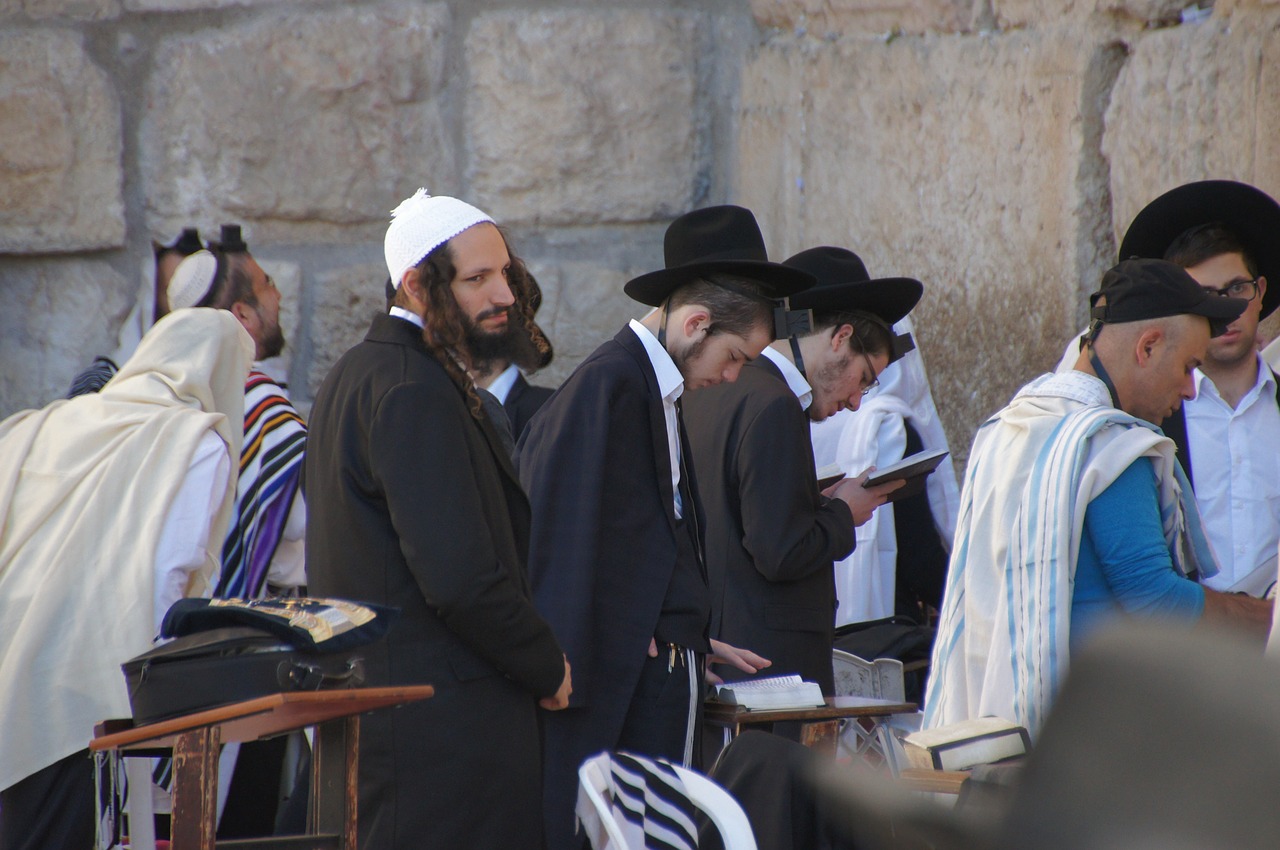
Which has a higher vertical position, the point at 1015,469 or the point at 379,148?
the point at 379,148

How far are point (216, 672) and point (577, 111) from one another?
321 cm

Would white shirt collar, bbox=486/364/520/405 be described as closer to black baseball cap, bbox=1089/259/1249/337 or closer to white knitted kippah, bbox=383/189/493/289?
white knitted kippah, bbox=383/189/493/289

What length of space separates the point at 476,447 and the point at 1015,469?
104 cm

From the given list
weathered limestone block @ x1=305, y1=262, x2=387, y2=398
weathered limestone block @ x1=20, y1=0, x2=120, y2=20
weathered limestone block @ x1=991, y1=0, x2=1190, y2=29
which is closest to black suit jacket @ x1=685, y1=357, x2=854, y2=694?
weathered limestone block @ x1=991, y1=0, x2=1190, y2=29

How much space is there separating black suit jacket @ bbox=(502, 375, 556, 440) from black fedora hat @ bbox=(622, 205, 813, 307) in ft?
3.69

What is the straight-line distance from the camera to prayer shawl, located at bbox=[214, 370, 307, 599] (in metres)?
3.71

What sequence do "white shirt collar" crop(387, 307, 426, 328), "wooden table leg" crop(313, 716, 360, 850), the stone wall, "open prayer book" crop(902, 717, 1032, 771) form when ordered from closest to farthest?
"wooden table leg" crop(313, 716, 360, 850)
"open prayer book" crop(902, 717, 1032, 771)
"white shirt collar" crop(387, 307, 426, 328)
the stone wall

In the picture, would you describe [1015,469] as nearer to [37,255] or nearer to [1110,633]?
[1110,633]

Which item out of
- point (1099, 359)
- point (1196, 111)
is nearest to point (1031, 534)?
point (1099, 359)

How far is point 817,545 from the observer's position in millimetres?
3404

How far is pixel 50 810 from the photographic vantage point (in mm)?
3104

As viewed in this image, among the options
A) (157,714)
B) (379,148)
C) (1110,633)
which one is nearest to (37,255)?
(379,148)

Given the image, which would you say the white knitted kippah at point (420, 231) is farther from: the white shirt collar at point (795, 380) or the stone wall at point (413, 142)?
the stone wall at point (413, 142)

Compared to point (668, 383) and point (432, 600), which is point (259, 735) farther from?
point (668, 383)
